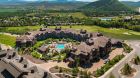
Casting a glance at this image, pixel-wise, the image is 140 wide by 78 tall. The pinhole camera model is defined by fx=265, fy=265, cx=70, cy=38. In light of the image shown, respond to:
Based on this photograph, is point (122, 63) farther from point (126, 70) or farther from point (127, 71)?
point (127, 71)

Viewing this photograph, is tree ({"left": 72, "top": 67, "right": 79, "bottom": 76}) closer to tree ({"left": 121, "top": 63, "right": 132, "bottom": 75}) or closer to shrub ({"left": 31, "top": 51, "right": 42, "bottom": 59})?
tree ({"left": 121, "top": 63, "right": 132, "bottom": 75})

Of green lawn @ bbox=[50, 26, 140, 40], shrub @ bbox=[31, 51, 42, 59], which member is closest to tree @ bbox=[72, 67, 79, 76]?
shrub @ bbox=[31, 51, 42, 59]

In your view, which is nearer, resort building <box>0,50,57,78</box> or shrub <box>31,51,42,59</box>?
resort building <box>0,50,57,78</box>

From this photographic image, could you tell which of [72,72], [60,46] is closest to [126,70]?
[72,72]

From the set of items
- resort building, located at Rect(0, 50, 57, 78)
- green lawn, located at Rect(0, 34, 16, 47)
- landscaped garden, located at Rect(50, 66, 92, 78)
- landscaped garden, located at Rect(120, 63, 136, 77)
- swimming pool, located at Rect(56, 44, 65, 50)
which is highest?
resort building, located at Rect(0, 50, 57, 78)

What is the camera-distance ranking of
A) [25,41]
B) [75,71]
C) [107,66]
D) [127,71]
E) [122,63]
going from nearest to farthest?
[75,71]
[127,71]
[107,66]
[122,63]
[25,41]

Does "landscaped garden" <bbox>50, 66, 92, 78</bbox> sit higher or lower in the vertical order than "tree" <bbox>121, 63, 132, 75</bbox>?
higher

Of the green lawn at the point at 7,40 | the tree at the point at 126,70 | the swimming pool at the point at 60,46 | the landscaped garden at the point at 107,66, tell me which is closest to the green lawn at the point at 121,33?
the swimming pool at the point at 60,46

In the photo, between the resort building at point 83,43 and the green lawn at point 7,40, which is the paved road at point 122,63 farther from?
the green lawn at point 7,40

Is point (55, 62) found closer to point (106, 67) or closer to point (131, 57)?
point (106, 67)
